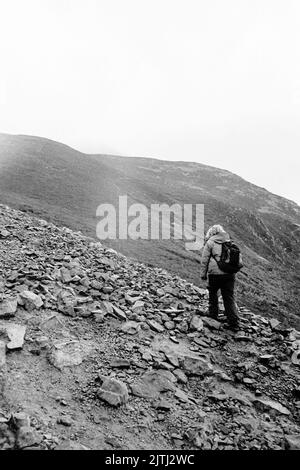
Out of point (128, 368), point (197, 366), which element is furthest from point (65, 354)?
point (197, 366)

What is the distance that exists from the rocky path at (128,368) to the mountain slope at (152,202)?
10.7 metres

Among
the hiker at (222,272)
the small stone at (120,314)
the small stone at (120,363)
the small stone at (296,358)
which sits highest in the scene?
the hiker at (222,272)

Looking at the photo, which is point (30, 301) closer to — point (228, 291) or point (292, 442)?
point (228, 291)

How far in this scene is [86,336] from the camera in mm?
9008

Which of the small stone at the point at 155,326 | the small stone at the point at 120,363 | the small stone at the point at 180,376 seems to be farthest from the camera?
the small stone at the point at 155,326

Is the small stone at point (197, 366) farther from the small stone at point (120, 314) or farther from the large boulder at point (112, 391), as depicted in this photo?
the small stone at point (120, 314)

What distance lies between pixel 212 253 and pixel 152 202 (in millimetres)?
41404

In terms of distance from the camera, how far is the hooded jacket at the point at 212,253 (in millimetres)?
10751

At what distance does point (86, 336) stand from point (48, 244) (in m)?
6.96

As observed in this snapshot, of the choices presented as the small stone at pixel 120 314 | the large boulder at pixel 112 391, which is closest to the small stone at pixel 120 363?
the large boulder at pixel 112 391

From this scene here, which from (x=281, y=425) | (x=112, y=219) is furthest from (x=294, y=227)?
(x=281, y=425)

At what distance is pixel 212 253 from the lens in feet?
35.7

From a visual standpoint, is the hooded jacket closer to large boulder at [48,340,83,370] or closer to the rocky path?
the rocky path

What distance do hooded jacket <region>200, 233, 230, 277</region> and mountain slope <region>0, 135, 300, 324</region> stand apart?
10557 mm
